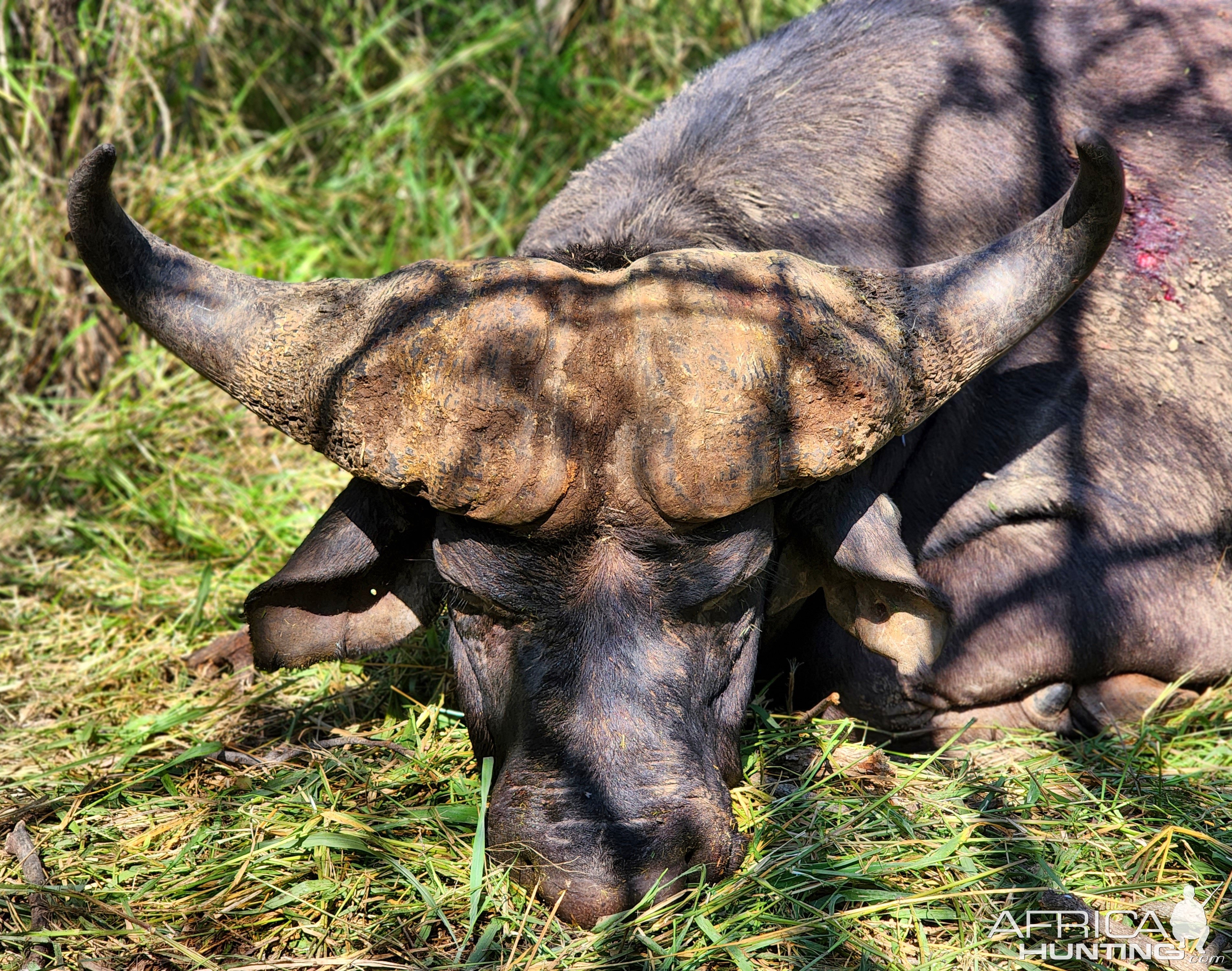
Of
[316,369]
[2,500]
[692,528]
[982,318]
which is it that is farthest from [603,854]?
[2,500]

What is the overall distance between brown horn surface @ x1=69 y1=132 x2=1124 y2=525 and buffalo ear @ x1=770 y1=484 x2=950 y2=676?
1.14ft

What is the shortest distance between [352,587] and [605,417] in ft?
3.58

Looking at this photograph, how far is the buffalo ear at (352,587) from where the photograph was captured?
304cm

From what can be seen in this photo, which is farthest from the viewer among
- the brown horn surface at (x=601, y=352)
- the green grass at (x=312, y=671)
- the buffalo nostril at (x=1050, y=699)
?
the buffalo nostril at (x=1050, y=699)

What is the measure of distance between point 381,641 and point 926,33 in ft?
8.82

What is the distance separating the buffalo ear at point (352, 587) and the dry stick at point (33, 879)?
0.72 m

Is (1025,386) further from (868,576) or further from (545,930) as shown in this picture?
(545,930)

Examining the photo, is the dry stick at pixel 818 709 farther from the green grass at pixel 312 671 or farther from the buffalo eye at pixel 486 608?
the buffalo eye at pixel 486 608

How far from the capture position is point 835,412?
260cm

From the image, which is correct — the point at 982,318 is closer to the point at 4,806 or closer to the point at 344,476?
the point at 4,806

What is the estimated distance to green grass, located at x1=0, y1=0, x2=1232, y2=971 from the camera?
2.71 metres

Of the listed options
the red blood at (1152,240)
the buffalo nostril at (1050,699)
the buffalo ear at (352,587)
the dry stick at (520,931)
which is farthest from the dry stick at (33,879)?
the red blood at (1152,240)

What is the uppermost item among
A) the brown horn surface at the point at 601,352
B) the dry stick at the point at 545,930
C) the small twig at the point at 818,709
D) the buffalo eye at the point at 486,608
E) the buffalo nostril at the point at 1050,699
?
the brown horn surface at the point at 601,352

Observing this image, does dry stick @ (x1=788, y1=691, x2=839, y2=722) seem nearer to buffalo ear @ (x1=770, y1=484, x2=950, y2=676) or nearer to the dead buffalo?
the dead buffalo
